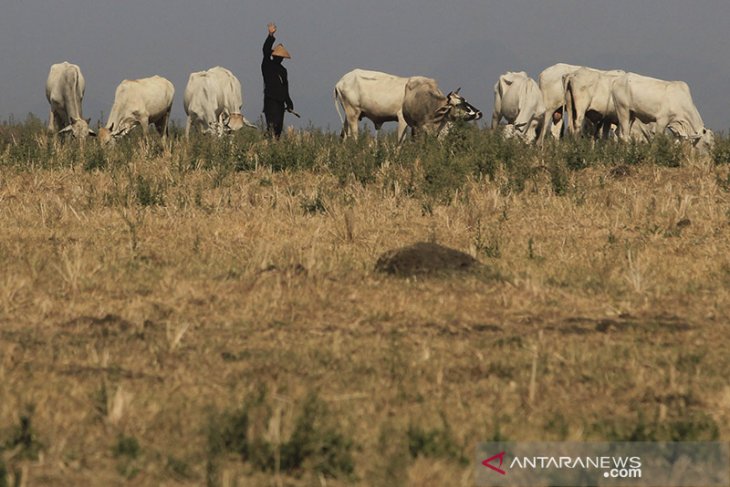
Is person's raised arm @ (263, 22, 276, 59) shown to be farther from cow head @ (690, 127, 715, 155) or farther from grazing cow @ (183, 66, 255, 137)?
cow head @ (690, 127, 715, 155)

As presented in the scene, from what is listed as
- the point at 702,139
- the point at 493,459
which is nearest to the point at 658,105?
the point at 702,139

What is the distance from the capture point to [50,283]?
7.36 meters

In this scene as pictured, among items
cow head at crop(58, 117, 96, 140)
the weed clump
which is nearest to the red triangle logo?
the weed clump

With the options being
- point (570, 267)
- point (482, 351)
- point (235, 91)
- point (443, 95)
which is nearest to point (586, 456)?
point (482, 351)

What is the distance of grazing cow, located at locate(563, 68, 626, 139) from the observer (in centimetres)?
2303

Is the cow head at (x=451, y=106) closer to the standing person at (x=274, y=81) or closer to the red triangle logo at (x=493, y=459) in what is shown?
the standing person at (x=274, y=81)

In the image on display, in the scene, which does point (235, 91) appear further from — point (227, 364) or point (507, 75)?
point (227, 364)

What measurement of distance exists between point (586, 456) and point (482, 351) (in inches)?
59.3

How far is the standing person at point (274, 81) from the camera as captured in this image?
62.3 feet

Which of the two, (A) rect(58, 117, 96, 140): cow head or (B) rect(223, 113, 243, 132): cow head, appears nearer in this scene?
(A) rect(58, 117, 96, 140): cow head

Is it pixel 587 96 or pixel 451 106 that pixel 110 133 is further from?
pixel 587 96

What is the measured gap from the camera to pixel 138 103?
21172 mm

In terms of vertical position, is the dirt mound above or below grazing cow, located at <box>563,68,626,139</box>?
below

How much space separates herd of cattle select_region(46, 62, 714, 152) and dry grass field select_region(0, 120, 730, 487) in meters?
7.73
